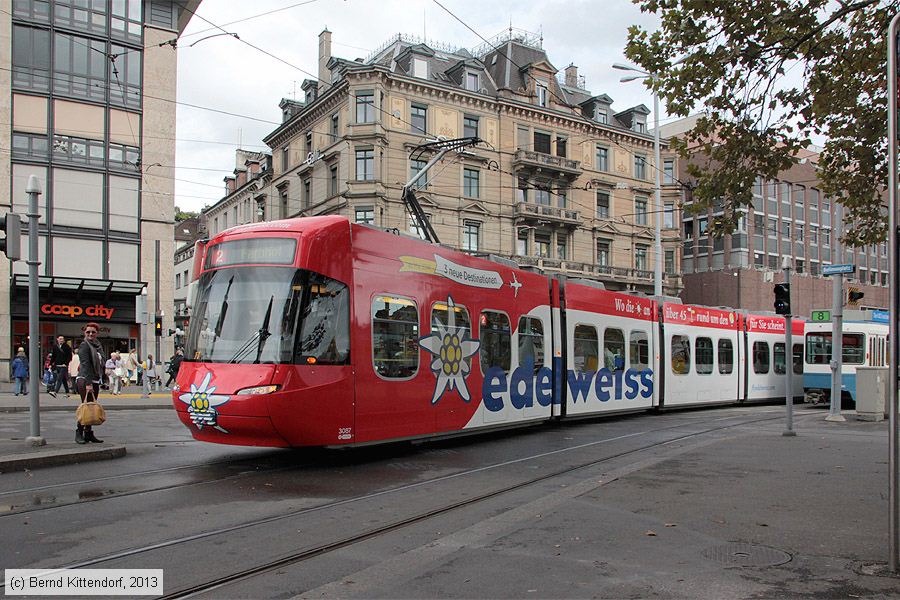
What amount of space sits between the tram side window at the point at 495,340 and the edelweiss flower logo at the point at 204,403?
5119 millimetres

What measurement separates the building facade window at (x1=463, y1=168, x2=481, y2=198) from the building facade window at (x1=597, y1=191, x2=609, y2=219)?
973 cm

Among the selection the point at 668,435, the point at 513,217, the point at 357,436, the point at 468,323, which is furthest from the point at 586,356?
the point at 513,217

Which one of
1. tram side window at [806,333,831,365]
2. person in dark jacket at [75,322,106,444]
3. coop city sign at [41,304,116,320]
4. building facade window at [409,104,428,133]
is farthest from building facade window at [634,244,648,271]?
person in dark jacket at [75,322,106,444]

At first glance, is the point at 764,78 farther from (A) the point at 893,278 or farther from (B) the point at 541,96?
(B) the point at 541,96

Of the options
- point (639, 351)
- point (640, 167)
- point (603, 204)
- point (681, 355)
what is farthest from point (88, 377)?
point (640, 167)

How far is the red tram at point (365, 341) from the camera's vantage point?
9.51m

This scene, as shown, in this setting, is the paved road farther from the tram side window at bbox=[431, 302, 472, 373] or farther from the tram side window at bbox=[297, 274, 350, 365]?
the tram side window at bbox=[431, 302, 472, 373]

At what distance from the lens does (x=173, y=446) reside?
41.0ft

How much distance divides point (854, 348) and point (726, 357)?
14.0 ft

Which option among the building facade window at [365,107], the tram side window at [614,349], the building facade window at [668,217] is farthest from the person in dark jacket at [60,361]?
the building facade window at [668,217]

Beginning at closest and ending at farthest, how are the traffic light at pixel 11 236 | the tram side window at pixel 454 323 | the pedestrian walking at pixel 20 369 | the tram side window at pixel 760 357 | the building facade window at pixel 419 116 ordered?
the traffic light at pixel 11 236 → the tram side window at pixel 454 323 → the pedestrian walking at pixel 20 369 → the tram side window at pixel 760 357 → the building facade window at pixel 419 116

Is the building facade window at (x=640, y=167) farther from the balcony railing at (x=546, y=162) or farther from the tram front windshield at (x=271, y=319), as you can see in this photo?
the tram front windshield at (x=271, y=319)

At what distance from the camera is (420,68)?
145 feet

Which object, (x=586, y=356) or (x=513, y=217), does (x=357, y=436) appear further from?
(x=513, y=217)
